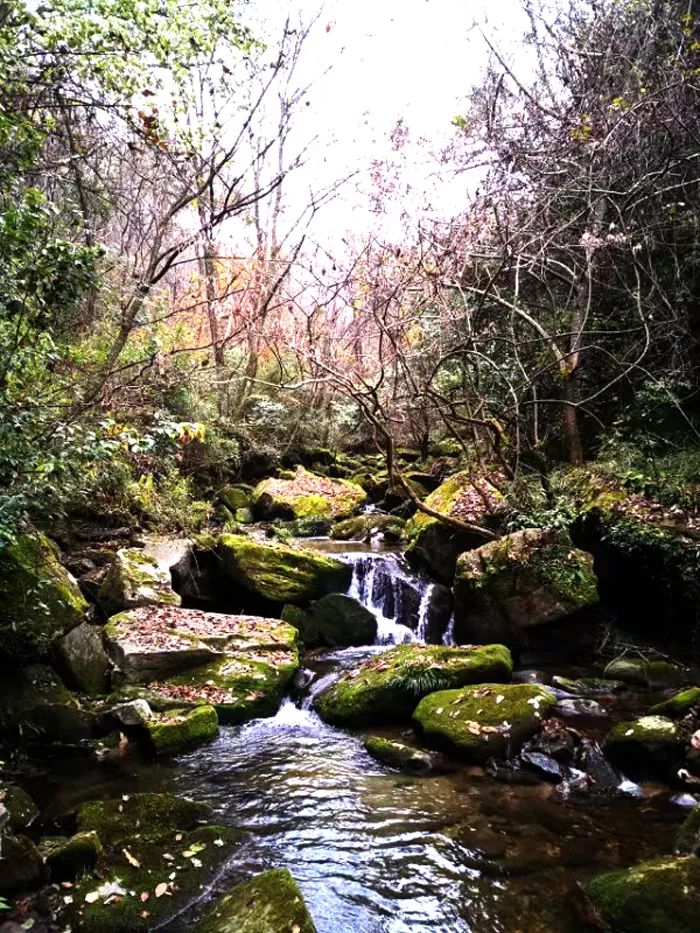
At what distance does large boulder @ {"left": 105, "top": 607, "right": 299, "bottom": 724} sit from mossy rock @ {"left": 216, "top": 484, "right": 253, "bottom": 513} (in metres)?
7.13

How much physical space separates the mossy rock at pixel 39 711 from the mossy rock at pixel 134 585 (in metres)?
1.95

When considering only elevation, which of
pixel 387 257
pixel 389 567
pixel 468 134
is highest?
pixel 468 134

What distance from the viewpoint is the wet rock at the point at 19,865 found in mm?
3581

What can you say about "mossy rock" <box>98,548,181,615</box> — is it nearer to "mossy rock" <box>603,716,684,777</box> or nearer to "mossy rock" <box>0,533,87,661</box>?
"mossy rock" <box>0,533,87,661</box>

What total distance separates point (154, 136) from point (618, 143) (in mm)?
6659

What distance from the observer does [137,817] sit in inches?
171

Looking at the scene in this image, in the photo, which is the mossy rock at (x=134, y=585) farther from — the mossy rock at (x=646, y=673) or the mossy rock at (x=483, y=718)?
the mossy rock at (x=646, y=673)

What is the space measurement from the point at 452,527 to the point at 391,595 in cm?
155

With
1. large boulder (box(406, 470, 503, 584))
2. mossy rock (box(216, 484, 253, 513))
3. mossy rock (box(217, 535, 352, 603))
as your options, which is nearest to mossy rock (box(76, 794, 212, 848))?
mossy rock (box(217, 535, 352, 603))

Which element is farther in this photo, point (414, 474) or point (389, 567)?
point (414, 474)

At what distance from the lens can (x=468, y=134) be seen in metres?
10.9

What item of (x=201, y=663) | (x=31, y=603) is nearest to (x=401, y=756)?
(x=201, y=663)

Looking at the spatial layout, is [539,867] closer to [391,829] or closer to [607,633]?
[391,829]

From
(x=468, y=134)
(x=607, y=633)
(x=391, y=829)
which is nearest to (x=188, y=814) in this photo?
(x=391, y=829)
